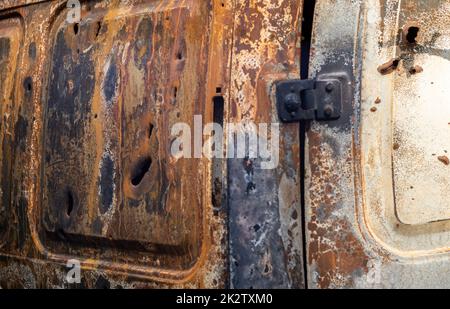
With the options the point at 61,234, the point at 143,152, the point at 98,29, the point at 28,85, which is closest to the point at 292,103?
the point at 143,152

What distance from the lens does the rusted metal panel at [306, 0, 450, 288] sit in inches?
53.9

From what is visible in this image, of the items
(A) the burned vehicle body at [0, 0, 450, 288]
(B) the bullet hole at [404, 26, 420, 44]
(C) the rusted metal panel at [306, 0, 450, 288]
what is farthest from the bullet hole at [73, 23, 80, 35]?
(B) the bullet hole at [404, 26, 420, 44]

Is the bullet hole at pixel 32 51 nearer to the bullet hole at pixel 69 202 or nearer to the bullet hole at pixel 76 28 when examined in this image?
the bullet hole at pixel 76 28

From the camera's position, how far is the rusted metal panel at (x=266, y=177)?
4.60 ft

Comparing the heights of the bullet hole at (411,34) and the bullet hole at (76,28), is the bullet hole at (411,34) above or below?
below

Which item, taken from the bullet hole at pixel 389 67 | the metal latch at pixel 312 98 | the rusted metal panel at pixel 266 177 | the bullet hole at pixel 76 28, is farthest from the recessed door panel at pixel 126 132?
the bullet hole at pixel 389 67

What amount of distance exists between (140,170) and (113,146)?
11 centimetres

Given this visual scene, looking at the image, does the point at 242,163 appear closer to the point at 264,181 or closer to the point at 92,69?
the point at 264,181

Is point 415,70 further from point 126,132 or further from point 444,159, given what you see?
point 126,132

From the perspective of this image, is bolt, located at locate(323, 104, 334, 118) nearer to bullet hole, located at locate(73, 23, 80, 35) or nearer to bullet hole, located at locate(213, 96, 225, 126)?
bullet hole, located at locate(213, 96, 225, 126)

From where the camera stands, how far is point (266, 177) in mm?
1411

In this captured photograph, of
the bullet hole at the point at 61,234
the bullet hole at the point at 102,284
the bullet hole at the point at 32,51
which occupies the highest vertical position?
the bullet hole at the point at 32,51

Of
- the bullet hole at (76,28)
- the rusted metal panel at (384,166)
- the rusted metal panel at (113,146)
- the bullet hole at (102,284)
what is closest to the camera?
the rusted metal panel at (384,166)

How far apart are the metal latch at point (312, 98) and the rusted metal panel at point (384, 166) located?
0.08 ft
